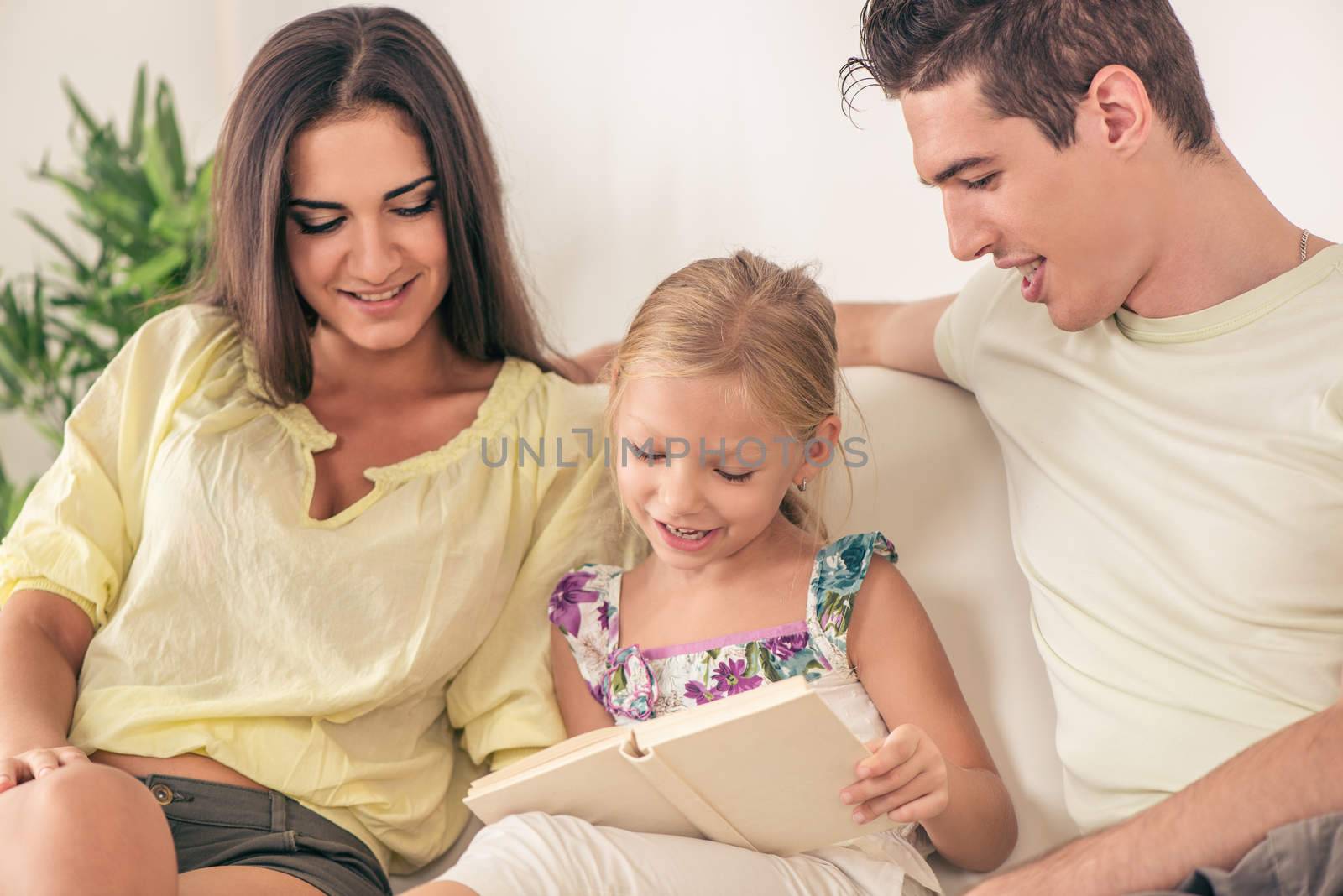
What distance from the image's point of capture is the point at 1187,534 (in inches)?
52.7

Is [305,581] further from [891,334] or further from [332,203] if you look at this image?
[891,334]

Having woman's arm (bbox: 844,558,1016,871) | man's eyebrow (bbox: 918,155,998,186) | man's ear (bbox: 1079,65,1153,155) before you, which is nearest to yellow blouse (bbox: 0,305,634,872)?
woman's arm (bbox: 844,558,1016,871)

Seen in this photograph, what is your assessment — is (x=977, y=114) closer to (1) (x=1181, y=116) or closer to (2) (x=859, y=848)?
(1) (x=1181, y=116)

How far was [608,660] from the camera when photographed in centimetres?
153

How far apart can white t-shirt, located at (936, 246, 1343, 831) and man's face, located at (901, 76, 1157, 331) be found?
0.30ft

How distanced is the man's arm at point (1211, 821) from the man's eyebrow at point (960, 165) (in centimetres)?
60

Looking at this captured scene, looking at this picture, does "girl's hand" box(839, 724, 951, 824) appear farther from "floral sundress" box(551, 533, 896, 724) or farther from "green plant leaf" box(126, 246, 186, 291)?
"green plant leaf" box(126, 246, 186, 291)

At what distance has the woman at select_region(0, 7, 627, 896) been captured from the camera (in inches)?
56.1

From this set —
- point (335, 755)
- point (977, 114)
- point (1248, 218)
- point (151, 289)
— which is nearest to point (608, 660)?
point (335, 755)

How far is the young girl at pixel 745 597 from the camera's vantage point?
52.1 inches

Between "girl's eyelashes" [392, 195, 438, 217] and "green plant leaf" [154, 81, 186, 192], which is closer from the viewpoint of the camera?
"girl's eyelashes" [392, 195, 438, 217]

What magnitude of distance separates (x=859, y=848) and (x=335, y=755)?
563 millimetres

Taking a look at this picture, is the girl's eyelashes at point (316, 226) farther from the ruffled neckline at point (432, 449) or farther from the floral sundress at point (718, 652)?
the floral sundress at point (718, 652)

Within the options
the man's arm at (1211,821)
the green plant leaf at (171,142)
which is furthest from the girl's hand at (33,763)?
the green plant leaf at (171,142)
